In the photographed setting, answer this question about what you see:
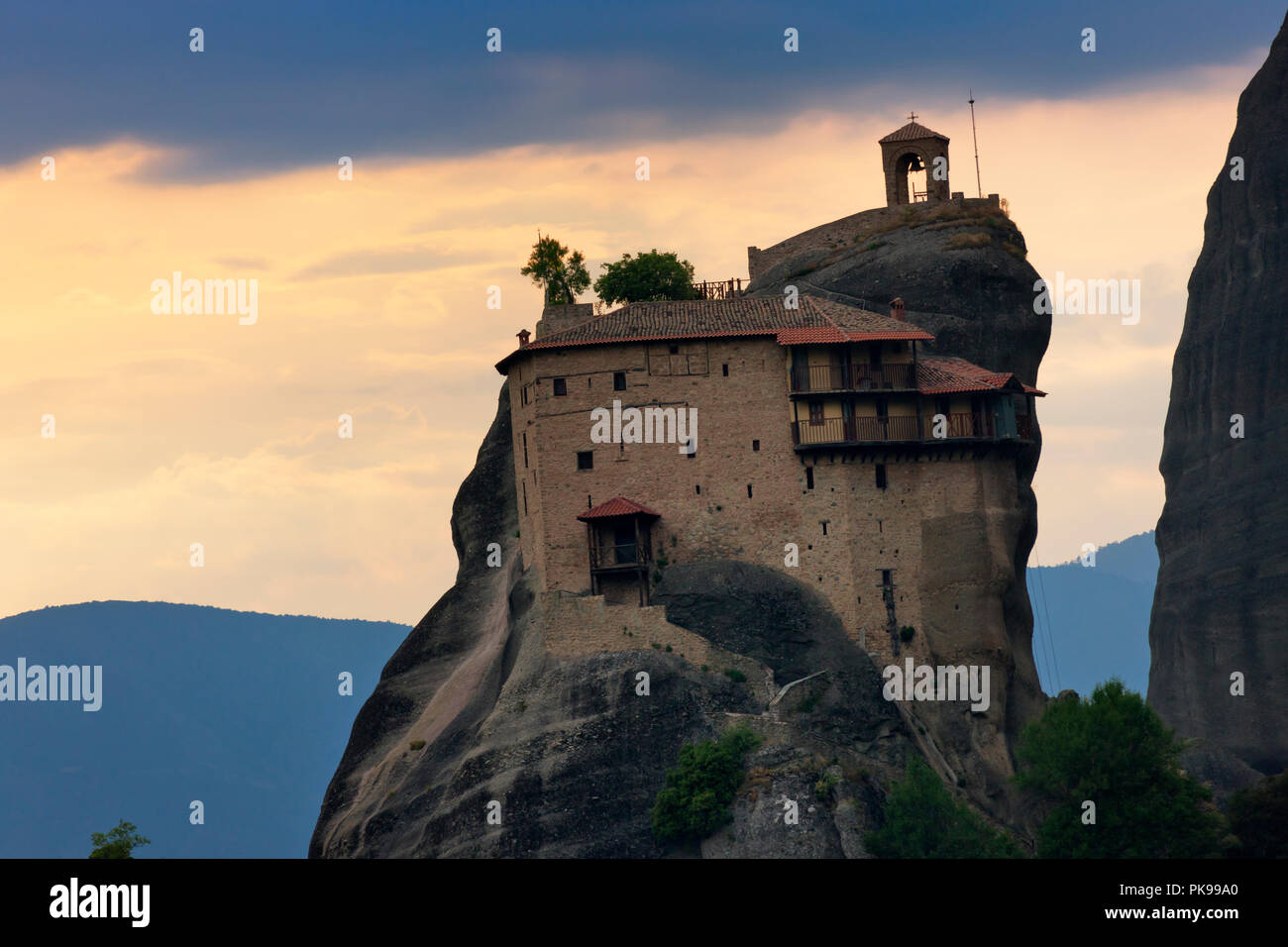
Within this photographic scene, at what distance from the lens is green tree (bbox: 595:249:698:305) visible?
107375mm

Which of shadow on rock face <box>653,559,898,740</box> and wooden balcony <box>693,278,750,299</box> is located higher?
wooden balcony <box>693,278,750,299</box>

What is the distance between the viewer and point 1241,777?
134m

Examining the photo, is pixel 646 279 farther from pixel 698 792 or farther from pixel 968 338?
pixel 698 792

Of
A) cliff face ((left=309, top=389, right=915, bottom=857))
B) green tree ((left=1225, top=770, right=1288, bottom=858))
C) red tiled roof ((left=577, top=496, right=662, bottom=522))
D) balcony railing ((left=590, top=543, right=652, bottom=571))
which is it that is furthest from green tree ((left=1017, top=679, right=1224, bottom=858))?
red tiled roof ((left=577, top=496, right=662, bottom=522))

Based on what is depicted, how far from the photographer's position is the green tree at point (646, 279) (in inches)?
4227

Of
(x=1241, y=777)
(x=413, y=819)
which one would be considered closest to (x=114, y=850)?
(x=413, y=819)

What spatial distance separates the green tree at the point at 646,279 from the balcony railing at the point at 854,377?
1469 centimetres

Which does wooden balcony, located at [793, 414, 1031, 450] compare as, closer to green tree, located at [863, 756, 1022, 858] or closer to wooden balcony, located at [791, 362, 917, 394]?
wooden balcony, located at [791, 362, 917, 394]

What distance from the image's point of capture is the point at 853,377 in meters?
93.8

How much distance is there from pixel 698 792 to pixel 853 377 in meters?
21.3

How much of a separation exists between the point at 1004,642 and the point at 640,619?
17.5 meters

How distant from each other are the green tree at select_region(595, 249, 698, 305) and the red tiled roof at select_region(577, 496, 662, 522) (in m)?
17.9
